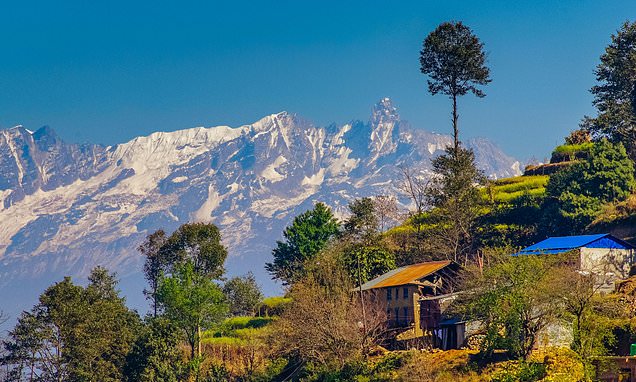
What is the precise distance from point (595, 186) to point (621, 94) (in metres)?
16.2

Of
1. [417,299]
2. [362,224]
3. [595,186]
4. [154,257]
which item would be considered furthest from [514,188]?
[154,257]

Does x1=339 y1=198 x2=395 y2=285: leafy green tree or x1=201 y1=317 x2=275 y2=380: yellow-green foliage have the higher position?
x1=339 y1=198 x2=395 y2=285: leafy green tree

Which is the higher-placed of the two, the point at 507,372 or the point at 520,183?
the point at 520,183

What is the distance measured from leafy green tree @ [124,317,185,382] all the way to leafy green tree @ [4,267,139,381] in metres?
1.35

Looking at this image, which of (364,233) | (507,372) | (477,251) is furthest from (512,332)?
(364,233)

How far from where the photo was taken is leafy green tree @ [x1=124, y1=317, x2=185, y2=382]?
93875mm

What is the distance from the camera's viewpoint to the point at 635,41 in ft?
340

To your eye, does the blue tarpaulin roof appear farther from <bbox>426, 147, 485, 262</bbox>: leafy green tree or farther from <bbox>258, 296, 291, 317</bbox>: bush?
<bbox>258, 296, 291, 317</bbox>: bush

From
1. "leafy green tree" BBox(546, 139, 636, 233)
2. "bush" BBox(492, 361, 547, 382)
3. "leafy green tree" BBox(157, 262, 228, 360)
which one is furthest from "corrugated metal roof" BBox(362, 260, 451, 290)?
"bush" BBox(492, 361, 547, 382)

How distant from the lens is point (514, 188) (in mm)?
114562

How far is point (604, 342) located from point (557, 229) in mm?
28740

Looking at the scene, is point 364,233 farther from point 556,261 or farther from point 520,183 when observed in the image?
point 556,261

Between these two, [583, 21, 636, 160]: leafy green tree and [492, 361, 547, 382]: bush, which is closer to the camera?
[492, 361, 547, 382]: bush

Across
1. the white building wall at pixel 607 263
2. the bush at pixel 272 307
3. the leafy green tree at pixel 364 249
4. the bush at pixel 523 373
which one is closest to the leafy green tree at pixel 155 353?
the bush at pixel 272 307
